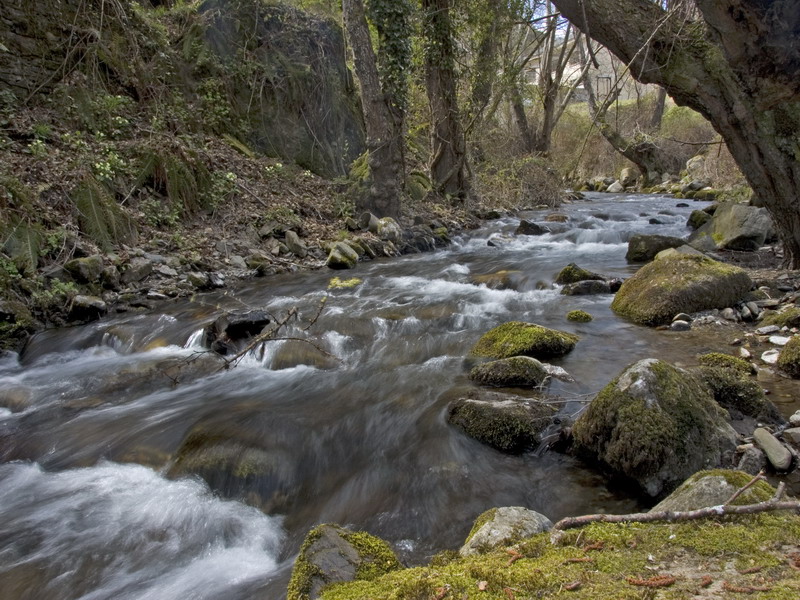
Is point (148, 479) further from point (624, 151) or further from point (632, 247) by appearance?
point (624, 151)

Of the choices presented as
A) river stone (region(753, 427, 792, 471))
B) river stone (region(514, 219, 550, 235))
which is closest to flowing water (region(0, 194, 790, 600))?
river stone (region(753, 427, 792, 471))

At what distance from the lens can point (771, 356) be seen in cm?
461

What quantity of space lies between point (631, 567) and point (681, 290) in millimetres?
5342

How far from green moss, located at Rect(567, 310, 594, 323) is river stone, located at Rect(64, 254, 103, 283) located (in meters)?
7.13

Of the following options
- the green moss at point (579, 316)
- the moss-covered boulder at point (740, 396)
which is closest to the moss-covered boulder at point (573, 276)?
the green moss at point (579, 316)

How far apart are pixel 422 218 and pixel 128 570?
36.5 feet

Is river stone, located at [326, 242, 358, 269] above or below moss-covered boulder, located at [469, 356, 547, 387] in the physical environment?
above

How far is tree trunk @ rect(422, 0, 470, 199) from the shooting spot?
42.1 feet

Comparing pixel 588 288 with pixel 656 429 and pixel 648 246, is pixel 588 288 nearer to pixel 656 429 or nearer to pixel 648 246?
pixel 648 246

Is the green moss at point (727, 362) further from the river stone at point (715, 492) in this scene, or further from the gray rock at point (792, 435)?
the river stone at point (715, 492)

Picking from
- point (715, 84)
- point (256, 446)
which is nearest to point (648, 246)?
point (715, 84)

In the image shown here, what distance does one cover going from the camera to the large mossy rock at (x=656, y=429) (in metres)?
2.99

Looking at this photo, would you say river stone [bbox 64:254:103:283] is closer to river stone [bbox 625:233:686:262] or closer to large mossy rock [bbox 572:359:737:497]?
large mossy rock [bbox 572:359:737:497]

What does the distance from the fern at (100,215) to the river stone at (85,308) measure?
1.25 metres
